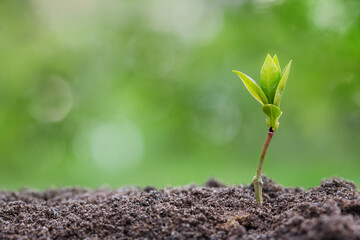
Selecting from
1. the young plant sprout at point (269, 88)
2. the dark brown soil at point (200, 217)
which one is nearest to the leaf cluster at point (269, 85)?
the young plant sprout at point (269, 88)

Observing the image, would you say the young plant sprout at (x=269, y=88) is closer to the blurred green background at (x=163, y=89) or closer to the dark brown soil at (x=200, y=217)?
the dark brown soil at (x=200, y=217)

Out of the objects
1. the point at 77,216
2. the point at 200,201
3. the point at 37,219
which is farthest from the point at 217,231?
the point at 37,219

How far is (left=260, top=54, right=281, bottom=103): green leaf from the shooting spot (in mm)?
1610

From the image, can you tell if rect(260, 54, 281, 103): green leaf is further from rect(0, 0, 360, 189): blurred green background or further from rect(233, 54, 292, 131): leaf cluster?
rect(0, 0, 360, 189): blurred green background

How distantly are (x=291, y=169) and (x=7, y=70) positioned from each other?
4346mm

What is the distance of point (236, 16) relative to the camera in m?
6.12

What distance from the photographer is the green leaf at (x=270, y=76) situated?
5.28 ft

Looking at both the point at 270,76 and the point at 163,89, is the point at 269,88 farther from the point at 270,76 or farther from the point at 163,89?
the point at 163,89

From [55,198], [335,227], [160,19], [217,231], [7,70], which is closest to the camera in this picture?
[335,227]

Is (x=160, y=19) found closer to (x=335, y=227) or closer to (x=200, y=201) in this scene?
(x=200, y=201)

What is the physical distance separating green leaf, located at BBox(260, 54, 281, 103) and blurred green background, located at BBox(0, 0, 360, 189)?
3690mm

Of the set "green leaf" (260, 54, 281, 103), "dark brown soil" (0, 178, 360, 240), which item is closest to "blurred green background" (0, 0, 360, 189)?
"dark brown soil" (0, 178, 360, 240)

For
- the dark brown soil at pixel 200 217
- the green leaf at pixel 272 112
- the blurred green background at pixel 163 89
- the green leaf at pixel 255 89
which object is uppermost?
the blurred green background at pixel 163 89

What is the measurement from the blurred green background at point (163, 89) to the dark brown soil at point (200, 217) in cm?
349
